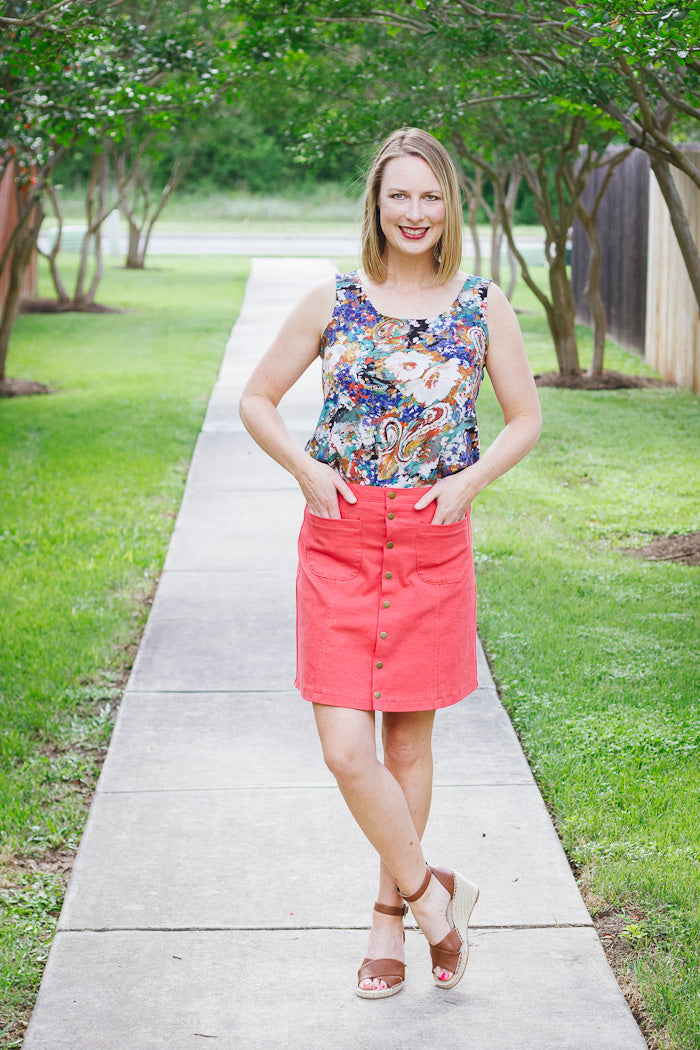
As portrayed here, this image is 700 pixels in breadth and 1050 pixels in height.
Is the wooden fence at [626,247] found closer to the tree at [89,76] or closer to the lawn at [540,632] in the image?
the lawn at [540,632]

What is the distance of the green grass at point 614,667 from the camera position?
137 inches

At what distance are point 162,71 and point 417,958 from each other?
842 cm

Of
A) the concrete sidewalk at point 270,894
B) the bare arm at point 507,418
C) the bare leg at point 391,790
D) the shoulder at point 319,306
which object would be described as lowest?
the concrete sidewalk at point 270,894

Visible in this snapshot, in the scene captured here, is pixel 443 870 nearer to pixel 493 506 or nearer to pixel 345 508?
pixel 345 508

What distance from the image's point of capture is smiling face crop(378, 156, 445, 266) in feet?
9.62

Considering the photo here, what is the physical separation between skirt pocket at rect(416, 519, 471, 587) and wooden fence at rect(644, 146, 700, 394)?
9.59 m

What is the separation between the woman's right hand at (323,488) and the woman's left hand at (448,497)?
170mm

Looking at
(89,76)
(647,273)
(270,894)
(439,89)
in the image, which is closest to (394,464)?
(270,894)

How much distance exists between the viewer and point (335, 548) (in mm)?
2949

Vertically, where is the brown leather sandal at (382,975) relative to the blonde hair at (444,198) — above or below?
below

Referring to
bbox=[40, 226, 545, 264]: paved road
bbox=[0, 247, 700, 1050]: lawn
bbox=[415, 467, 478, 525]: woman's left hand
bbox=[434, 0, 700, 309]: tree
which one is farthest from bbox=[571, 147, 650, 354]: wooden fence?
bbox=[40, 226, 545, 264]: paved road

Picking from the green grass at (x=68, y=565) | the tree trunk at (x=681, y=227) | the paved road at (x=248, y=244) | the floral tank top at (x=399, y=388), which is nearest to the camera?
the floral tank top at (x=399, y=388)

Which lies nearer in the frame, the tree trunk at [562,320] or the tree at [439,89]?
the tree at [439,89]

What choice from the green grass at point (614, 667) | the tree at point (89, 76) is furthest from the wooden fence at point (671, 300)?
the tree at point (89, 76)
